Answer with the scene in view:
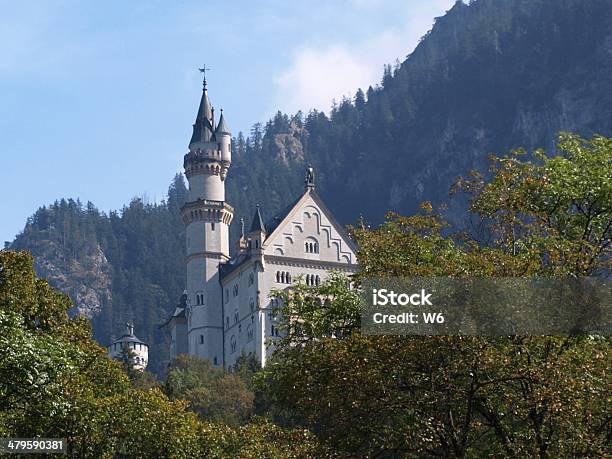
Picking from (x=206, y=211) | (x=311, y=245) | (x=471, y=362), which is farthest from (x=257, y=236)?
(x=471, y=362)

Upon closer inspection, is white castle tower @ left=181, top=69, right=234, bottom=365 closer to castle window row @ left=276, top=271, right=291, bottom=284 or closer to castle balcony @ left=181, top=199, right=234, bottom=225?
castle balcony @ left=181, top=199, right=234, bottom=225

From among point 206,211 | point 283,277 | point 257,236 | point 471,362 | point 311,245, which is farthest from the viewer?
point 206,211

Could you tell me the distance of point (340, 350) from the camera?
35.7 m

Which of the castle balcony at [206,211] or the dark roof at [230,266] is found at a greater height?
the castle balcony at [206,211]

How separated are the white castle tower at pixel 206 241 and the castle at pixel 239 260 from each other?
119 mm

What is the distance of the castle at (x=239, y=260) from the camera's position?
17800 cm

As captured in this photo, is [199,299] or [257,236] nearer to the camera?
[257,236]

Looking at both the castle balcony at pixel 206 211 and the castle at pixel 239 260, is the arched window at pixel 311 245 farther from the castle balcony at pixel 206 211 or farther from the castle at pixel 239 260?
the castle balcony at pixel 206 211

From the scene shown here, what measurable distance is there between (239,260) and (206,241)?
5482 millimetres

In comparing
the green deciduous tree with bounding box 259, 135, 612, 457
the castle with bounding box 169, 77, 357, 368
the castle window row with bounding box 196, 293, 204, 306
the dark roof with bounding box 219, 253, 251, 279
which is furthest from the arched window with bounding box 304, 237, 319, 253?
the green deciduous tree with bounding box 259, 135, 612, 457

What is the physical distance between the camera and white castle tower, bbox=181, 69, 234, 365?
7318 inches

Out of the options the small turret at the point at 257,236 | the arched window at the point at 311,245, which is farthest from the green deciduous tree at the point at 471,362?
the arched window at the point at 311,245

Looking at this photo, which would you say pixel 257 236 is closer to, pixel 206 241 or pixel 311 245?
pixel 311 245

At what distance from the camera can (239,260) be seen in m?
187
